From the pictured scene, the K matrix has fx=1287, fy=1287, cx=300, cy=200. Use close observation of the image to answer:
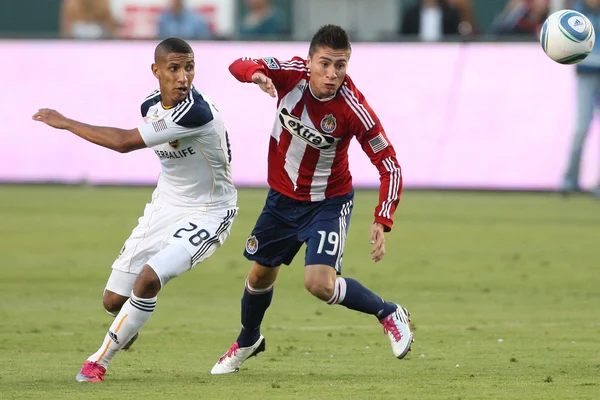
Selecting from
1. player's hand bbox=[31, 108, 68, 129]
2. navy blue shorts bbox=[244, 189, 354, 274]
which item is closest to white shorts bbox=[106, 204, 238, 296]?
navy blue shorts bbox=[244, 189, 354, 274]

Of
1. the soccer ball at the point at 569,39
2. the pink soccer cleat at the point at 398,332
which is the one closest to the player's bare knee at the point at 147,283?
the pink soccer cleat at the point at 398,332

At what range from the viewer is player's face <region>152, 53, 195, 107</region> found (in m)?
8.34

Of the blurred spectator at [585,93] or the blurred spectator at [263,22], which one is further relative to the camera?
the blurred spectator at [263,22]

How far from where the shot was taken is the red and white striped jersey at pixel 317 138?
8.32m

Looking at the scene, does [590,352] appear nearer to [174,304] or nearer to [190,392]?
[190,392]

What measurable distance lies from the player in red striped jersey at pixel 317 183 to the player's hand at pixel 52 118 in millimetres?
1231

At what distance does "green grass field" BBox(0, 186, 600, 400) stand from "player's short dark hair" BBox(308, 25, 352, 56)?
2.09m

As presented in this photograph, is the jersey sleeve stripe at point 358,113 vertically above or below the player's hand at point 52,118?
below

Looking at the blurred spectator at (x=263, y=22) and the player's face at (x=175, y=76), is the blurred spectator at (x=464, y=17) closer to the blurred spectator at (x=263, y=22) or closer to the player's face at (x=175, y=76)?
the blurred spectator at (x=263, y=22)

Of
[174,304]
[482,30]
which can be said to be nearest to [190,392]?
[174,304]

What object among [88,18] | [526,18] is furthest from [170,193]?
[88,18]

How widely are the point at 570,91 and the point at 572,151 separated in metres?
1.02

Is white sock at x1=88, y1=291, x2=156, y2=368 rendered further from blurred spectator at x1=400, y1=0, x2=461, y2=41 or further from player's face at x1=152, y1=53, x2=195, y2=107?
blurred spectator at x1=400, y1=0, x2=461, y2=41

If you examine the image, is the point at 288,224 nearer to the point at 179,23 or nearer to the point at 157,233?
the point at 157,233
